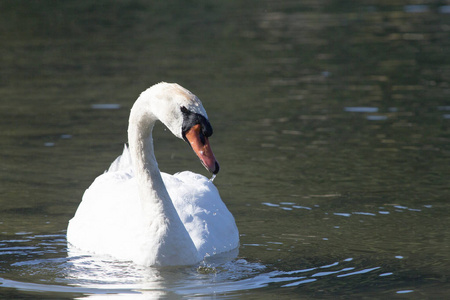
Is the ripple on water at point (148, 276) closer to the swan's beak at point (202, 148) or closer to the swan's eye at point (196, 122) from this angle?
the swan's beak at point (202, 148)

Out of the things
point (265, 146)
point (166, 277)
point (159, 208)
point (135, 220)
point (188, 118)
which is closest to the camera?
point (188, 118)

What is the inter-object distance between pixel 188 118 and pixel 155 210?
1228 mm

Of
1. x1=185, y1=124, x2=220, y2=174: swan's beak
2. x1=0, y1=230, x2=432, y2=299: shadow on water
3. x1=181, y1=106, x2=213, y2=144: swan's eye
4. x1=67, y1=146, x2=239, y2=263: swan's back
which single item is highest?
x1=181, y1=106, x2=213, y2=144: swan's eye

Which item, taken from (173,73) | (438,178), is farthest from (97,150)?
(173,73)

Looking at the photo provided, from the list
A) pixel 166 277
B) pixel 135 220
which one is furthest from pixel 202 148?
pixel 135 220

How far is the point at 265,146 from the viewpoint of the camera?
558 inches

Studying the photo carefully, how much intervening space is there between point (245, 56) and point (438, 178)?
470 inches

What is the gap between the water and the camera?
869 cm

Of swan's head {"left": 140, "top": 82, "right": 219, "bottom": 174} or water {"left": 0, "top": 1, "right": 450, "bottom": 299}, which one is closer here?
swan's head {"left": 140, "top": 82, "right": 219, "bottom": 174}

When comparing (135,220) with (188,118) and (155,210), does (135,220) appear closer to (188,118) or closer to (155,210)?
(155,210)

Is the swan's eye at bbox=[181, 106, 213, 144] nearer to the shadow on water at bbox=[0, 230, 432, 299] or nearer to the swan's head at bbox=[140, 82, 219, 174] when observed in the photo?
the swan's head at bbox=[140, 82, 219, 174]

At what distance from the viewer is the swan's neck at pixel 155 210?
8.63 meters

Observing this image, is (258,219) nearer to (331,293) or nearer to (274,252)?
(274,252)

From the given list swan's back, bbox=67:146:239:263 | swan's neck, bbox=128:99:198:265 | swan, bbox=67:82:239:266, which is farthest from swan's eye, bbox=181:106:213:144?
swan's back, bbox=67:146:239:263
